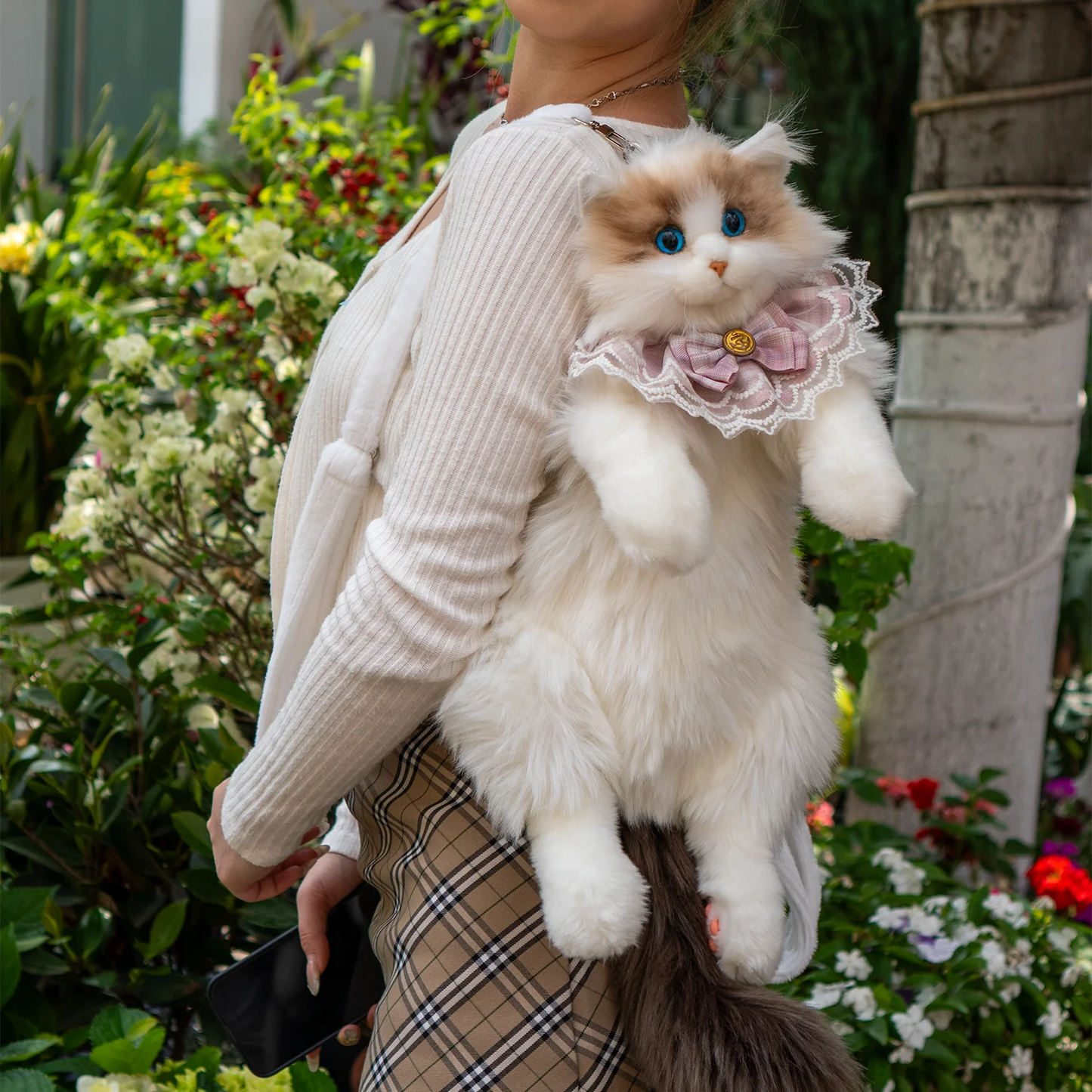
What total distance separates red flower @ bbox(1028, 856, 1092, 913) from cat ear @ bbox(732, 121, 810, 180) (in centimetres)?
172

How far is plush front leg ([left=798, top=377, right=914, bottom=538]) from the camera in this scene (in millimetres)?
745

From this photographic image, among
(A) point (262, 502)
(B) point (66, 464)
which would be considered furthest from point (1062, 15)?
(B) point (66, 464)

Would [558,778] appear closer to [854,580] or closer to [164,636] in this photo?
[854,580]

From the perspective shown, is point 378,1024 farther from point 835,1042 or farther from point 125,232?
point 125,232

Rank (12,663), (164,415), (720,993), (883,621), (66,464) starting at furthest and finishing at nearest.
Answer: (66,464)
(883,621)
(164,415)
(12,663)
(720,993)

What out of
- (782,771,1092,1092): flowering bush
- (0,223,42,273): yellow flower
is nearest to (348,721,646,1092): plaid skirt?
(782,771,1092,1092): flowering bush

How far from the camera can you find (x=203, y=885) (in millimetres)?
1697

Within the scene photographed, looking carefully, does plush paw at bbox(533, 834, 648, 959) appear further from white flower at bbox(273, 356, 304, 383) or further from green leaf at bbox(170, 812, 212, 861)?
white flower at bbox(273, 356, 304, 383)

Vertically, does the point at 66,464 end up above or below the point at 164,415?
below

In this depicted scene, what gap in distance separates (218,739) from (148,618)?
0.99ft

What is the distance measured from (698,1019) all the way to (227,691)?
3.82 ft

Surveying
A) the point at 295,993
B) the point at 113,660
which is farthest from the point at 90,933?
the point at 295,993

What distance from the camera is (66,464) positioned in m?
3.27

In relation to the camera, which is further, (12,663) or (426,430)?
(12,663)
